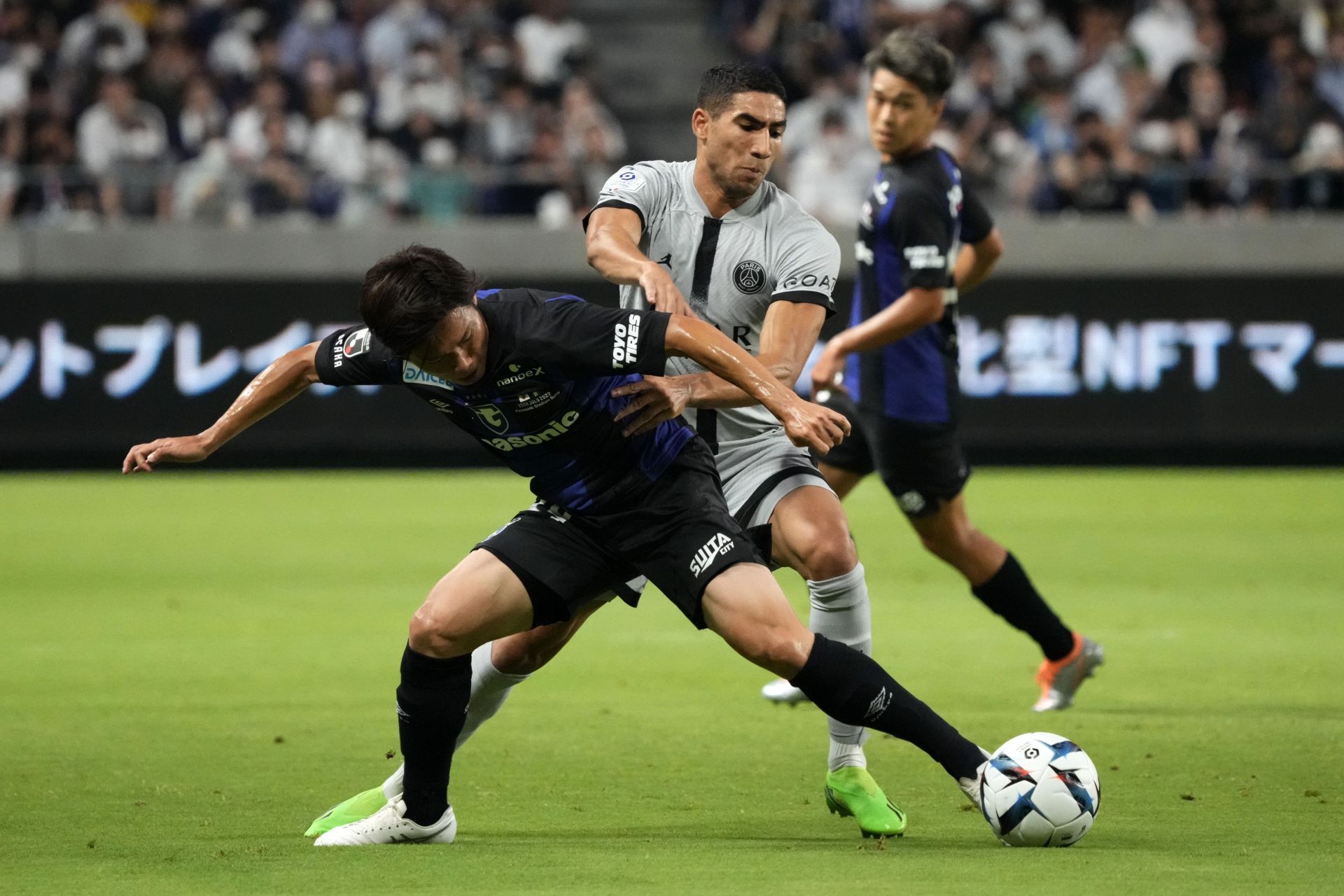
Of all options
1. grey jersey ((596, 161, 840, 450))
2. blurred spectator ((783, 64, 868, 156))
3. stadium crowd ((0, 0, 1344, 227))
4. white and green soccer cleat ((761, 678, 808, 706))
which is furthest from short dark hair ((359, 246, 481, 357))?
blurred spectator ((783, 64, 868, 156))

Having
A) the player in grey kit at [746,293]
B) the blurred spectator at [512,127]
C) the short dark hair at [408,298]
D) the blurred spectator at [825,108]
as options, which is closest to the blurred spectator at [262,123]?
the blurred spectator at [512,127]

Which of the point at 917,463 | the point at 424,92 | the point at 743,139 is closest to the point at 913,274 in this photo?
the point at 917,463

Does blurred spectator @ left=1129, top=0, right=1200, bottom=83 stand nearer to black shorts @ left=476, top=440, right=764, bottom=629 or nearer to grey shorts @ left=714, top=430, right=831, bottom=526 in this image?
grey shorts @ left=714, top=430, right=831, bottom=526

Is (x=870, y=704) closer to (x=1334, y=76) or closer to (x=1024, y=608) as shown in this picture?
(x=1024, y=608)

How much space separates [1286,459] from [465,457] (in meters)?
6.84

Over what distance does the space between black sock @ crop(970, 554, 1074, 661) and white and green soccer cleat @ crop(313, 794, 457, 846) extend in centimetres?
275

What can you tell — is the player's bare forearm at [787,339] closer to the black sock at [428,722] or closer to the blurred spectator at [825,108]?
the black sock at [428,722]

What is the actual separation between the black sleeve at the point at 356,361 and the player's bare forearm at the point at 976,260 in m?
3.21

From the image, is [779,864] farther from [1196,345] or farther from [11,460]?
[11,460]

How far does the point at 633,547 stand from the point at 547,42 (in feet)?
49.3

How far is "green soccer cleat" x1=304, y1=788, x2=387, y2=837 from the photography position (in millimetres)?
5023

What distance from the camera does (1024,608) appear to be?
7.08 meters

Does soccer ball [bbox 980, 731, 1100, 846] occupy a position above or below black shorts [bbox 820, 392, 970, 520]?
below

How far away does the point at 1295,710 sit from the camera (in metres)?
6.89
